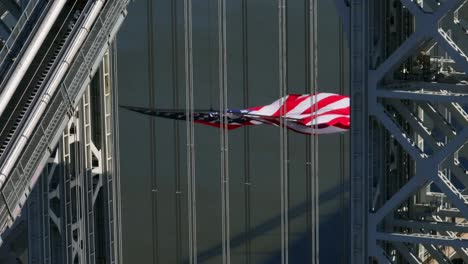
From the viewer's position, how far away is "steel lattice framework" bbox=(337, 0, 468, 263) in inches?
414

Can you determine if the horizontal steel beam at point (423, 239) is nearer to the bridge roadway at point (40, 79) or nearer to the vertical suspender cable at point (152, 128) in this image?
the bridge roadway at point (40, 79)

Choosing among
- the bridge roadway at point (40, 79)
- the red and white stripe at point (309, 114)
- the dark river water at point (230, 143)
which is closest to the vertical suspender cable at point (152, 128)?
the dark river water at point (230, 143)

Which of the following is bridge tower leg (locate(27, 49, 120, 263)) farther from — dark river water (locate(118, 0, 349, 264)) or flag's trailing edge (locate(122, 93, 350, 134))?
dark river water (locate(118, 0, 349, 264))

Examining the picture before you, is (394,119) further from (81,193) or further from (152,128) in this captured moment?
(152,128)

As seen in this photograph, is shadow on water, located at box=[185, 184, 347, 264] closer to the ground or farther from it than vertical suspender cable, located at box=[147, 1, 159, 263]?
closer to the ground

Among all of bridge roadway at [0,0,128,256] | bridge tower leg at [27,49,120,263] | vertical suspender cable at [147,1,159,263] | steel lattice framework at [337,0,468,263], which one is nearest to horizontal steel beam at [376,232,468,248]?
steel lattice framework at [337,0,468,263]

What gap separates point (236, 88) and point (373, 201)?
769 centimetres

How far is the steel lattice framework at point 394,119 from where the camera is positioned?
10523 mm

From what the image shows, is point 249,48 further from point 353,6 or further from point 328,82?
point 353,6

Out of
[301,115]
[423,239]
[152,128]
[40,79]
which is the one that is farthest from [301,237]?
[423,239]

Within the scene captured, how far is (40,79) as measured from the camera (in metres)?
11.5

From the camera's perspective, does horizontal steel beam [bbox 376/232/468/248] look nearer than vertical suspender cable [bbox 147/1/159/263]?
Yes

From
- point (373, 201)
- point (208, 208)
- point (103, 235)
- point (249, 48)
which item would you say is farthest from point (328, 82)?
point (373, 201)

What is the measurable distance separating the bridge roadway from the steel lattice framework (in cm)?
226
